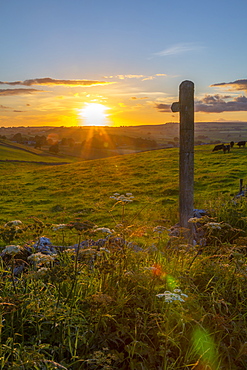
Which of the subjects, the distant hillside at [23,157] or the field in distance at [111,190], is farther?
the distant hillside at [23,157]

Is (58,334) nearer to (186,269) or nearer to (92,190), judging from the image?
(186,269)

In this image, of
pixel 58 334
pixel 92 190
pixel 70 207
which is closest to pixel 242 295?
pixel 58 334

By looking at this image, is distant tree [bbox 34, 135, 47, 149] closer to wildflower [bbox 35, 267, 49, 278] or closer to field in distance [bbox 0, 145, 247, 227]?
field in distance [bbox 0, 145, 247, 227]

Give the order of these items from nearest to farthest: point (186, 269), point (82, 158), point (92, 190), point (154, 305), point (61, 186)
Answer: point (154, 305) → point (186, 269) → point (92, 190) → point (61, 186) → point (82, 158)

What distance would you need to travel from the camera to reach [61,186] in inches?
1039

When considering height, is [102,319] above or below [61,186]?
above

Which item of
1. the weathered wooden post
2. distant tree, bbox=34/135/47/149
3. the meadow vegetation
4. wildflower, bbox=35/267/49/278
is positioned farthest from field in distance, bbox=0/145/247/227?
distant tree, bbox=34/135/47/149

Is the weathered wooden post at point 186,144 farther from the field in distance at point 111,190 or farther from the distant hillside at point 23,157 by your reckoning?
the distant hillside at point 23,157

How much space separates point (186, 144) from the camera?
8203mm

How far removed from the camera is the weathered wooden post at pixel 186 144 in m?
8.14

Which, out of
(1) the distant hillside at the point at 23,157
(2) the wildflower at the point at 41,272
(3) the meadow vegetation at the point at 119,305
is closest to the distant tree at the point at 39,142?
(1) the distant hillside at the point at 23,157

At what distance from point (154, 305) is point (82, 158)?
89712 millimetres

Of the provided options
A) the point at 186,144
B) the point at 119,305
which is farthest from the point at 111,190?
the point at 119,305

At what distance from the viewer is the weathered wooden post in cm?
814
